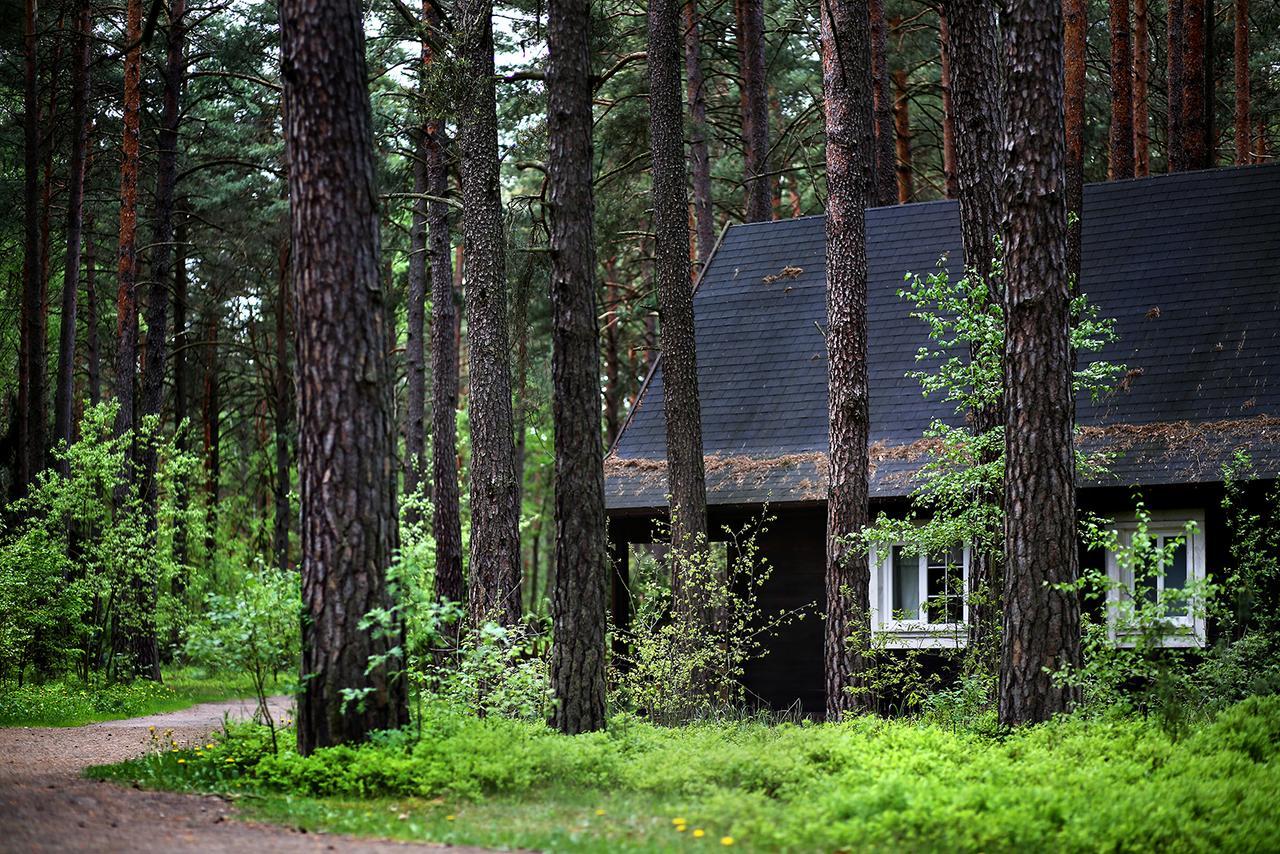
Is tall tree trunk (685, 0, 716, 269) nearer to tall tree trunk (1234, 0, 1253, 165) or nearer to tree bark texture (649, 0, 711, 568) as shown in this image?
tree bark texture (649, 0, 711, 568)

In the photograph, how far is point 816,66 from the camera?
30.4 meters

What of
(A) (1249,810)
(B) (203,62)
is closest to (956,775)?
(A) (1249,810)

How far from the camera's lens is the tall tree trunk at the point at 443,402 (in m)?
18.9

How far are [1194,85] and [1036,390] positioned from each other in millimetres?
13610

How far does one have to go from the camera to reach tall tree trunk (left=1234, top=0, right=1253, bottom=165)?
2381 centimetres

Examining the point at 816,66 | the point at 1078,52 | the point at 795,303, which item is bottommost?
the point at 795,303

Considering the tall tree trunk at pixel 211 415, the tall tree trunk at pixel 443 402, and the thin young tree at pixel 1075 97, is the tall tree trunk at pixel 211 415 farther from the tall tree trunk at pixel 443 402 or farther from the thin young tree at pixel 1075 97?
the thin young tree at pixel 1075 97

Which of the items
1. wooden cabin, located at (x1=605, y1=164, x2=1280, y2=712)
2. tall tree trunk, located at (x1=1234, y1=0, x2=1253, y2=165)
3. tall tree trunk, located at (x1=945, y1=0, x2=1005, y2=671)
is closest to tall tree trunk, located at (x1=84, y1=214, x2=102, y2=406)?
wooden cabin, located at (x1=605, y1=164, x2=1280, y2=712)

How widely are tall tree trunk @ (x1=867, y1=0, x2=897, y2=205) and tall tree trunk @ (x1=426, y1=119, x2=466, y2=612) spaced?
823cm

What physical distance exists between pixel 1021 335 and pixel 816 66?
21763 millimetres

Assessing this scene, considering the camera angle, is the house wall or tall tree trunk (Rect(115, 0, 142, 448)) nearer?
the house wall

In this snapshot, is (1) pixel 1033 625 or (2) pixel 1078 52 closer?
(1) pixel 1033 625

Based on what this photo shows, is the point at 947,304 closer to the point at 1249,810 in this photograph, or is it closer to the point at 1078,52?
the point at 1249,810

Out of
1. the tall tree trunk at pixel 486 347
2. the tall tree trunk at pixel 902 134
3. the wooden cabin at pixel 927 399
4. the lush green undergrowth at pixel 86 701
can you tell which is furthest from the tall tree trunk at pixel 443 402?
the tall tree trunk at pixel 902 134
